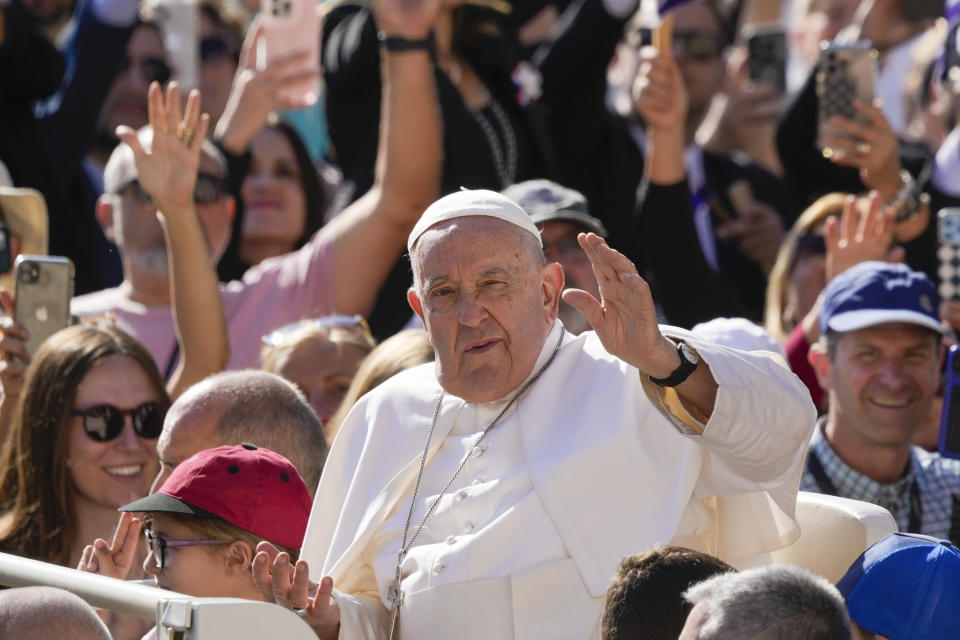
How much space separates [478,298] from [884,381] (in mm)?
2196

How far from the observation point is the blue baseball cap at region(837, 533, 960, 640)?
344cm

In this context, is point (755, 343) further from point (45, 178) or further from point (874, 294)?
point (45, 178)

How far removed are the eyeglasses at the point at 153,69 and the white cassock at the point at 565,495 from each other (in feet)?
14.8

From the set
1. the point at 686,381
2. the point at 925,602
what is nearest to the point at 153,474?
the point at 686,381

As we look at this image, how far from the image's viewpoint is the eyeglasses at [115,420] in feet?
17.8

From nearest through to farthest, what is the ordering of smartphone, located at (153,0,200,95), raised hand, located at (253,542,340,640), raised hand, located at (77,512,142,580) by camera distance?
raised hand, located at (253,542,340,640) < raised hand, located at (77,512,142,580) < smartphone, located at (153,0,200,95)

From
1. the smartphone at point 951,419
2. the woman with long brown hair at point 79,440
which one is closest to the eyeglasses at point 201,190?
the woman with long brown hair at point 79,440

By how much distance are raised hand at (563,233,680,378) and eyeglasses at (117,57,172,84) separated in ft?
16.6

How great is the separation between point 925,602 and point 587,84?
4.95 meters

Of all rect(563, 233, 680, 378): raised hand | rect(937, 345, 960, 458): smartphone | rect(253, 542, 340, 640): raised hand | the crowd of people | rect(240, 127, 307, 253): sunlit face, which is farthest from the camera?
rect(240, 127, 307, 253): sunlit face

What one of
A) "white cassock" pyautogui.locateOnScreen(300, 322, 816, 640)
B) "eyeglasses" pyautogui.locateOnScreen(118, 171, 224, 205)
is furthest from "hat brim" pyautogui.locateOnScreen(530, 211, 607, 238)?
"white cassock" pyautogui.locateOnScreen(300, 322, 816, 640)

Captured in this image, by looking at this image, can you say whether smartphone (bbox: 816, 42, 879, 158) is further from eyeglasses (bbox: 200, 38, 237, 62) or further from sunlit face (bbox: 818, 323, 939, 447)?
eyeglasses (bbox: 200, 38, 237, 62)

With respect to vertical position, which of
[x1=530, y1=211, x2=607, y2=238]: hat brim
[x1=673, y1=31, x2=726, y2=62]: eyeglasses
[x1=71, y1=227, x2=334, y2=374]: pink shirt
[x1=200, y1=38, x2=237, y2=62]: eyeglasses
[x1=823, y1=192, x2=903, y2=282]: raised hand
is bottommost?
[x1=71, y1=227, x2=334, y2=374]: pink shirt

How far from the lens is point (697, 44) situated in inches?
323
